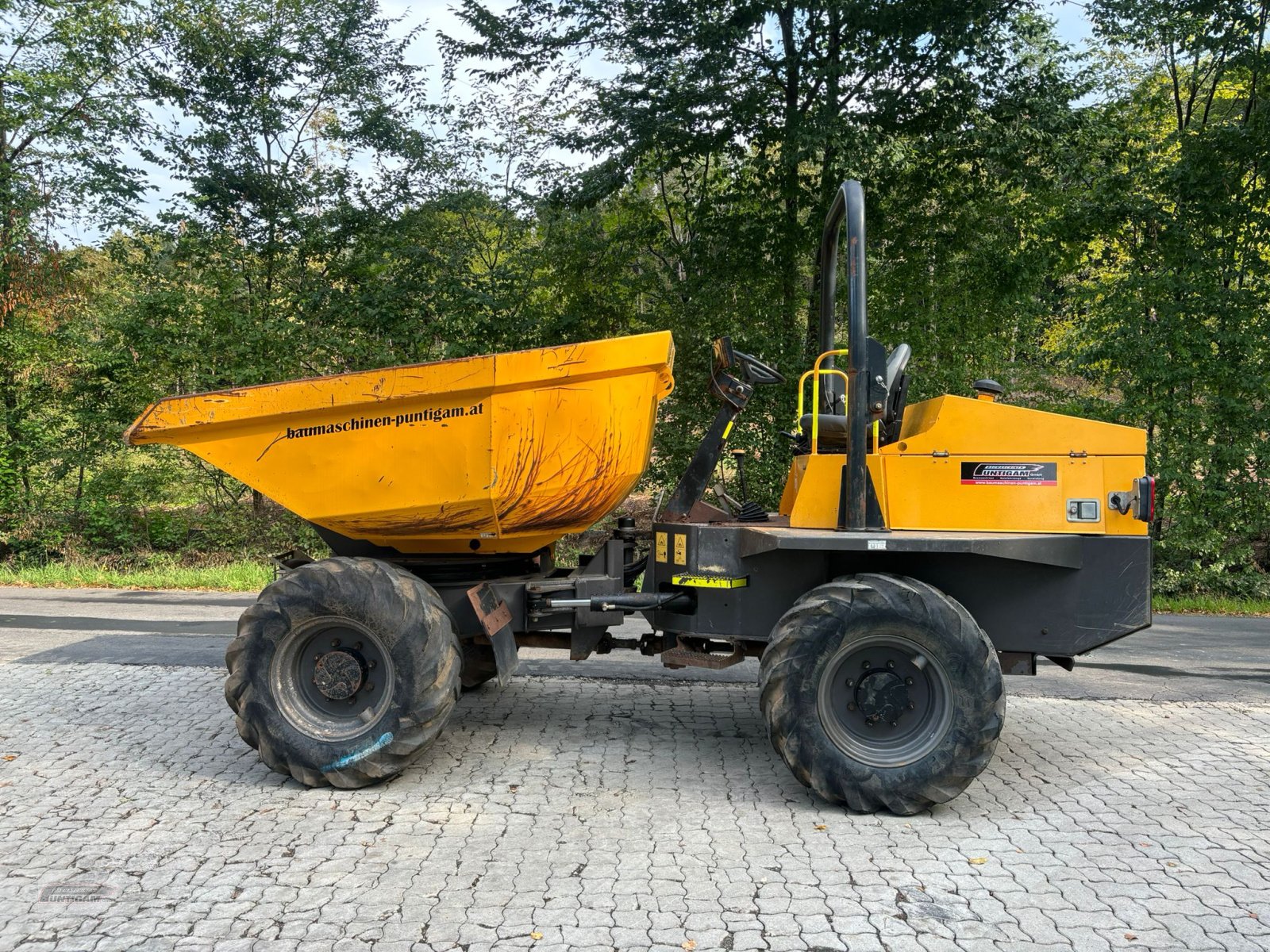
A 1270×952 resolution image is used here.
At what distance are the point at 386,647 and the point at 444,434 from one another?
1.08 metres

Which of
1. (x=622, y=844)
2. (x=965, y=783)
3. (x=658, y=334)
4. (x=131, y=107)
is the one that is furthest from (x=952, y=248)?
(x=131, y=107)

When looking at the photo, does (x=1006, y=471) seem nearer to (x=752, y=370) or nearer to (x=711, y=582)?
(x=752, y=370)

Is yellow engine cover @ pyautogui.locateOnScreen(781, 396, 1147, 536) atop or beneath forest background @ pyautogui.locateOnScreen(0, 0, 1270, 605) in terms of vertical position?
beneath

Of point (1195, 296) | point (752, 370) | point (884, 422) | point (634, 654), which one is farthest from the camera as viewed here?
point (1195, 296)

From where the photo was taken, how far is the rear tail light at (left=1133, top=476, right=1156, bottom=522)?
14.8ft

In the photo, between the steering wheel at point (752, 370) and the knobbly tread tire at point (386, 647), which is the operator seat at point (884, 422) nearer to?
the steering wheel at point (752, 370)

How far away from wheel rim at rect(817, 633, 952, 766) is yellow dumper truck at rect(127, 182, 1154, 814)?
0.01 m

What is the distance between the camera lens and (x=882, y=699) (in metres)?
4.59

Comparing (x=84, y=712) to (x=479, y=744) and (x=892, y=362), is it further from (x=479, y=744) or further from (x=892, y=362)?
(x=892, y=362)

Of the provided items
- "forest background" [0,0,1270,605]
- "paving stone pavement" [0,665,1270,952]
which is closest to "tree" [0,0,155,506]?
"forest background" [0,0,1270,605]

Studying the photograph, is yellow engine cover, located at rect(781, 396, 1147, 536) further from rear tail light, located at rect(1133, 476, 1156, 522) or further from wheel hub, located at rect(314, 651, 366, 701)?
wheel hub, located at rect(314, 651, 366, 701)

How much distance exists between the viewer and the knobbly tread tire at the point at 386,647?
473cm

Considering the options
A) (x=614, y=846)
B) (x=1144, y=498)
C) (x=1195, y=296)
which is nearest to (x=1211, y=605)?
(x=1195, y=296)

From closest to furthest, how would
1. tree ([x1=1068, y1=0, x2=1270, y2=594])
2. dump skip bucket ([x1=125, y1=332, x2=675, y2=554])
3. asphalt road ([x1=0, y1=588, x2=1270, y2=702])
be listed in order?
dump skip bucket ([x1=125, y1=332, x2=675, y2=554]) → asphalt road ([x1=0, y1=588, x2=1270, y2=702]) → tree ([x1=1068, y1=0, x2=1270, y2=594])
